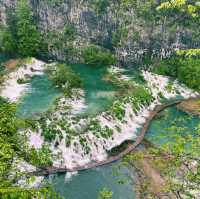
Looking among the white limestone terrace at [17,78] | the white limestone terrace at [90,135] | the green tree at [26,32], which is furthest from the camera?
the green tree at [26,32]

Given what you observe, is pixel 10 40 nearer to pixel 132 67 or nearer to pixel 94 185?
pixel 132 67

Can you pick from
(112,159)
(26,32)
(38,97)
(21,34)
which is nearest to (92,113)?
(112,159)

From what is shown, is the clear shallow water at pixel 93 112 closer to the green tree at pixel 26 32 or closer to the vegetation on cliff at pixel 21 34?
the green tree at pixel 26 32

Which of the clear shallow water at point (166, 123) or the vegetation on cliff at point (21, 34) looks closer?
the clear shallow water at point (166, 123)

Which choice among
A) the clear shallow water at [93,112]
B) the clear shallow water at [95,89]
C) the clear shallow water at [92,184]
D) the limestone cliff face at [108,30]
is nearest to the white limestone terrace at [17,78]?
the clear shallow water at [93,112]

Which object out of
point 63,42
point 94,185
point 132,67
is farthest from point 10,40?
point 94,185

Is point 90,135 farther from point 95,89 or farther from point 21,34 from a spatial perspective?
point 21,34
